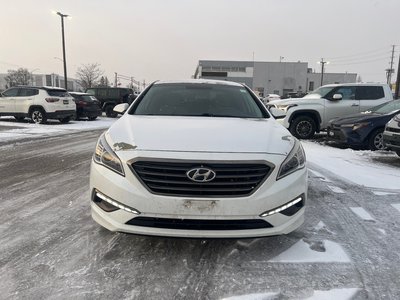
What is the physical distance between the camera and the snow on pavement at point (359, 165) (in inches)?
246

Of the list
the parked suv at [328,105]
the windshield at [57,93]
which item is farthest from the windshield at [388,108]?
the windshield at [57,93]

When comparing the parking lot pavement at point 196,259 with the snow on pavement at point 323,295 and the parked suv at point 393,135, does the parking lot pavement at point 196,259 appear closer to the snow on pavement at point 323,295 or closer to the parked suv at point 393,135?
the snow on pavement at point 323,295

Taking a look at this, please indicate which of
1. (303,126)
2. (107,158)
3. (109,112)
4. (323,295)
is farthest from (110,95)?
(323,295)

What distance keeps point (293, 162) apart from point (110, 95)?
23505 millimetres

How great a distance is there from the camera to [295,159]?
10.9 feet

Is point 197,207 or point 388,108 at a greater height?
point 388,108

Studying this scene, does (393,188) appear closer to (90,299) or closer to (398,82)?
(90,299)

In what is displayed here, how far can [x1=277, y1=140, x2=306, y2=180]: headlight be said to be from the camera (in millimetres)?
3115

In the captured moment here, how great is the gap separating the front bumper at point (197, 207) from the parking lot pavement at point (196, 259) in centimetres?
34

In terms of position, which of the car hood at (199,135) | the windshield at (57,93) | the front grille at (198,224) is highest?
the windshield at (57,93)

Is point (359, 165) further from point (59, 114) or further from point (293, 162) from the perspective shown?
point (59, 114)

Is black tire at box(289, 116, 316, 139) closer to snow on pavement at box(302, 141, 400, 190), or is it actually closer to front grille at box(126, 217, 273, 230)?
snow on pavement at box(302, 141, 400, 190)

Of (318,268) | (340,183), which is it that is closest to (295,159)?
(318,268)

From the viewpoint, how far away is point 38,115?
57.7 ft
